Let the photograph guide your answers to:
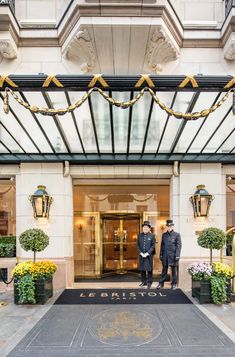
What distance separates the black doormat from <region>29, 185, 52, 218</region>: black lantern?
2.41m

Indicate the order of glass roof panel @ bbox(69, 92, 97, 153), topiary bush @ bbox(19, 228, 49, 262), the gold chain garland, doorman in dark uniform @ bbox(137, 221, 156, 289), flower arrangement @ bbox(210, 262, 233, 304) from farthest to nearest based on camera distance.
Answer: glass roof panel @ bbox(69, 92, 97, 153), doorman in dark uniform @ bbox(137, 221, 156, 289), topiary bush @ bbox(19, 228, 49, 262), flower arrangement @ bbox(210, 262, 233, 304), the gold chain garland

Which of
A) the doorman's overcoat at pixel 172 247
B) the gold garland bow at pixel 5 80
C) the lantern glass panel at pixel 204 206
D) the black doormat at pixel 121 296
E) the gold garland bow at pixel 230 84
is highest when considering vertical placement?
the gold garland bow at pixel 5 80

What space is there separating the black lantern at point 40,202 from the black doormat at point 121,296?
7.90 ft

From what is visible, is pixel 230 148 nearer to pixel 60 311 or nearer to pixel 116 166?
pixel 116 166

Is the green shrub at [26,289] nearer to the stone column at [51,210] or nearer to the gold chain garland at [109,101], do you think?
the stone column at [51,210]

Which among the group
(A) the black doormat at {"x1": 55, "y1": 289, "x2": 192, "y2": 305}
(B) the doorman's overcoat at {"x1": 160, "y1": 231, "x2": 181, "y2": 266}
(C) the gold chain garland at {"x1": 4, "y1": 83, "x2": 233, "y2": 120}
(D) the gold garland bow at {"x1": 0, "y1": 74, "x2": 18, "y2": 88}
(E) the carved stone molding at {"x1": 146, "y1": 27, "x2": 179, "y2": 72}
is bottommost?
(A) the black doormat at {"x1": 55, "y1": 289, "x2": 192, "y2": 305}

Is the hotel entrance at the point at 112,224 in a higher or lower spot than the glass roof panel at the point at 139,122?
lower

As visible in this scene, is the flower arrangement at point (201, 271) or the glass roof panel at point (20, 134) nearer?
the flower arrangement at point (201, 271)

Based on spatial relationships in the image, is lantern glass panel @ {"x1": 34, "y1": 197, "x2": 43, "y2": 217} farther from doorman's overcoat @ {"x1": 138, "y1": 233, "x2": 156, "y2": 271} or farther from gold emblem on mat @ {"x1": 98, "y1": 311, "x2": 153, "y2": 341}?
gold emblem on mat @ {"x1": 98, "y1": 311, "x2": 153, "y2": 341}

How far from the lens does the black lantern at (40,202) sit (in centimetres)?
911

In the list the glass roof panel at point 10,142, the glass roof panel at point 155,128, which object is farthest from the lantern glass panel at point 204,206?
the glass roof panel at point 10,142

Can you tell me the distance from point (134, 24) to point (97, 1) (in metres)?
1.16

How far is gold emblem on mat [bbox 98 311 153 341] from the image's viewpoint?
527 centimetres

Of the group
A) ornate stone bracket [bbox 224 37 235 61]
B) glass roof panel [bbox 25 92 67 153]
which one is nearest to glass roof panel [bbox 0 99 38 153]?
glass roof panel [bbox 25 92 67 153]
